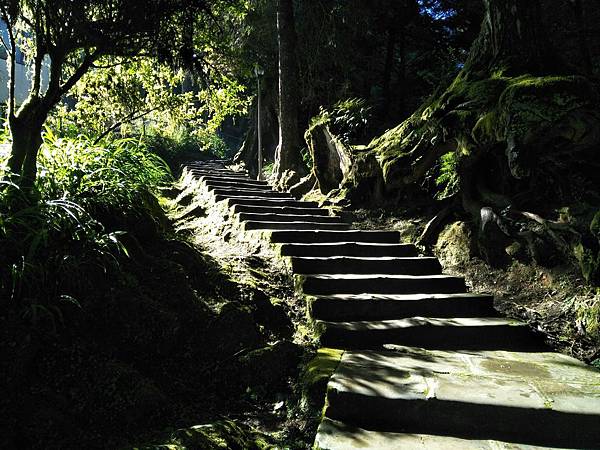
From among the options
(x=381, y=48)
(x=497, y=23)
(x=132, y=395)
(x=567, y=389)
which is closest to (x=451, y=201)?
(x=497, y=23)

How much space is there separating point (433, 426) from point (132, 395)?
173cm

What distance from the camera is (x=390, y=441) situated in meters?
2.18

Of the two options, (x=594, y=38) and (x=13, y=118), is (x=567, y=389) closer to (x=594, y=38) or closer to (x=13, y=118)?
(x=13, y=118)

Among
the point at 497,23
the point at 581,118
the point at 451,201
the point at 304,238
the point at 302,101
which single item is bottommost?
the point at 304,238

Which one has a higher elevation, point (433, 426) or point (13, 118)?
point (13, 118)

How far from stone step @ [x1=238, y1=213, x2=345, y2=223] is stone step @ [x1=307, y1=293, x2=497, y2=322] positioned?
7.70ft

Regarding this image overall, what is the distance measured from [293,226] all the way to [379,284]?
1.91m

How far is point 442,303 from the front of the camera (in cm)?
385

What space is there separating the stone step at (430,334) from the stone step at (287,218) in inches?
108

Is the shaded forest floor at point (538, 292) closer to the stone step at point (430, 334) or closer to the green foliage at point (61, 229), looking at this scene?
the stone step at point (430, 334)

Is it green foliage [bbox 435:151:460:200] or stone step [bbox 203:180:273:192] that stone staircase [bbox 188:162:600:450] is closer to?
green foliage [bbox 435:151:460:200]

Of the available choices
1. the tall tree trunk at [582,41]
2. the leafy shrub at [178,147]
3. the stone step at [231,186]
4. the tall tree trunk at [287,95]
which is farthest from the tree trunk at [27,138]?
the leafy shrub at [178,147]

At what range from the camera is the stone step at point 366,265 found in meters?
4.43

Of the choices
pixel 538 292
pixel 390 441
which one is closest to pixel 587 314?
pixel 538 292
